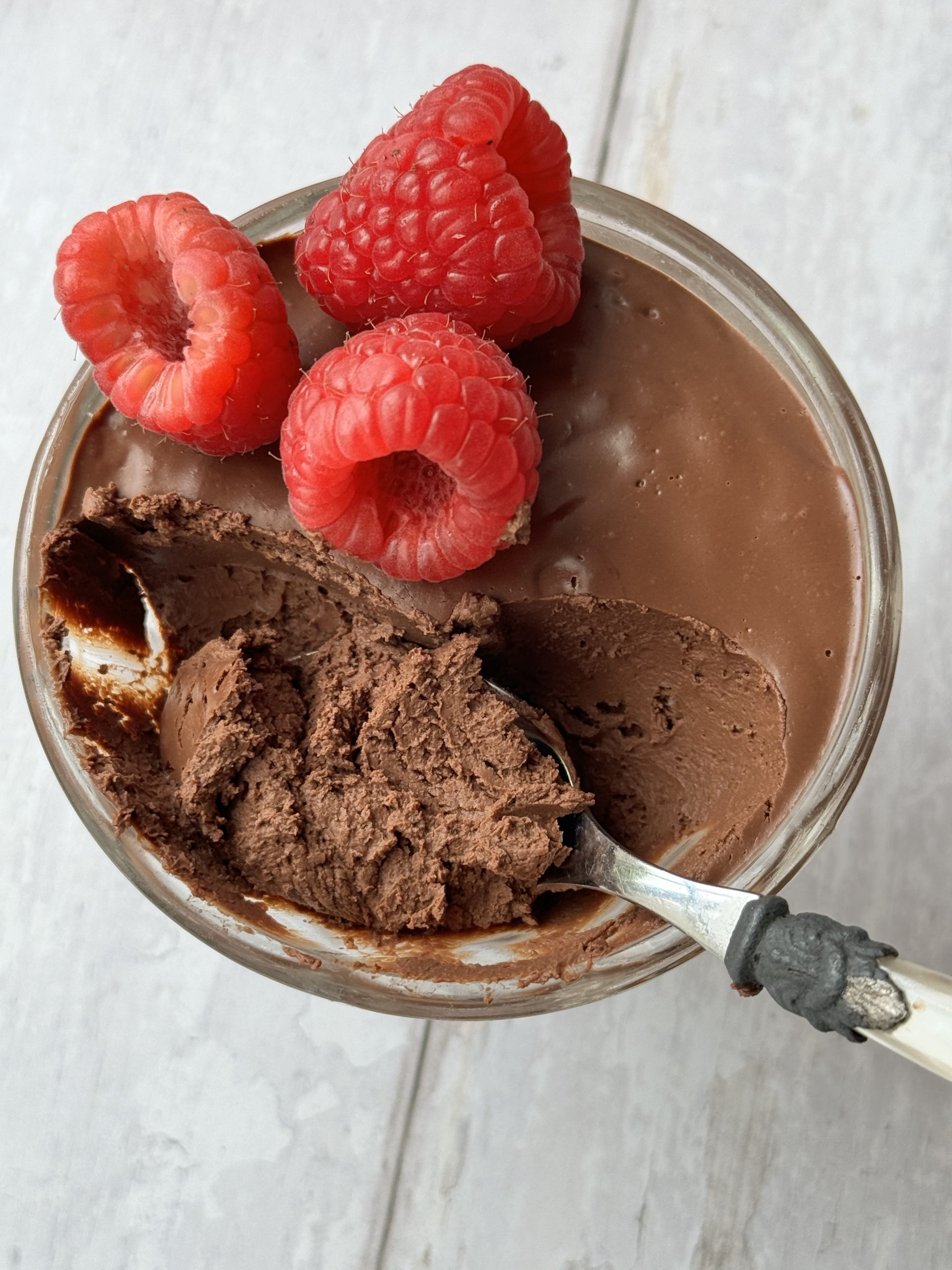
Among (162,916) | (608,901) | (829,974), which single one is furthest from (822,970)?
(162,916)

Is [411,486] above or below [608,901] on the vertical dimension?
above

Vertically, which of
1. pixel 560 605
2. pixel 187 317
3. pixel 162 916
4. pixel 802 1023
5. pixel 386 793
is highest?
pixel 187 317

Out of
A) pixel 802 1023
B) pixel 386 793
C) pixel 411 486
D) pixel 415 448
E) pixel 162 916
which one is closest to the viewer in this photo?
pixel 415 448

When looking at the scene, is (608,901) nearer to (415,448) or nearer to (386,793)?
(386,793)

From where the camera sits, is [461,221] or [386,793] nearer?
[461,221]

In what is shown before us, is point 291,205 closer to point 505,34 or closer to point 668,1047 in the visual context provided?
point 505,34

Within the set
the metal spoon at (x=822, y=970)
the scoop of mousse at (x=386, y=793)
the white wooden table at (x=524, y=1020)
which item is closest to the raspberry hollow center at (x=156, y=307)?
the scoop of mousse at (x=386, y=793)
